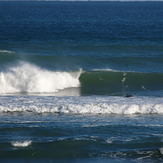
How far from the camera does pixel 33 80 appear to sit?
29125mm

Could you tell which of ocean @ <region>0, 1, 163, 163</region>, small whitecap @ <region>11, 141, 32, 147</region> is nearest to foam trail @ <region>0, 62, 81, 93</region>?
ocean @ <region>0, 1, 163, 163</region>

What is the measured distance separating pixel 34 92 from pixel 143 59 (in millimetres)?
11980

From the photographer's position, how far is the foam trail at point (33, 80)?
2817cm

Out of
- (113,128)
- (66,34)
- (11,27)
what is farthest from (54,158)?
(11,27)

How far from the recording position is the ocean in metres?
16.9

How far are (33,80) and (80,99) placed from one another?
5698mm

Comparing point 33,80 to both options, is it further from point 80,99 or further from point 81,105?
point 81,105

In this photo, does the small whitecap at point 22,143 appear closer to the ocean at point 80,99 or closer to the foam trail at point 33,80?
the ocean at point 80,99

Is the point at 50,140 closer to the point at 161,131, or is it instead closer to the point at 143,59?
the point at 161,131

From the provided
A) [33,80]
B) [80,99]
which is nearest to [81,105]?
[80,99]

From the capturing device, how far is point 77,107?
22047 mm

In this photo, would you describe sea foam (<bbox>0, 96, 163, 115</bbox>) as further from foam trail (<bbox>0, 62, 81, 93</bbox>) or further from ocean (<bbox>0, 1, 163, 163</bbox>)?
foam trail (<bbox>0, 62, 81, 93</bbox>)

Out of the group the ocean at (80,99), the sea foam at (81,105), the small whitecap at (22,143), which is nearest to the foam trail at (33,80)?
the ocean at (80,99)

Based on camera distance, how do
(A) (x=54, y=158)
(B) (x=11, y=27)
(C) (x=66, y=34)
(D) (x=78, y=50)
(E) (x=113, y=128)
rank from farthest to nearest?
(B) (x=11, y=27) → (C) (x=66, y=34) → (D) (x=78, y=50) → (E) (x=113, y=128) → (A) (x=54, y=158)
